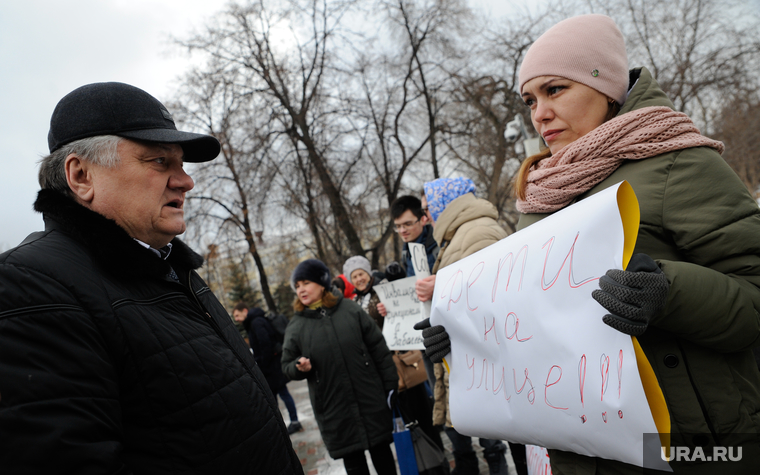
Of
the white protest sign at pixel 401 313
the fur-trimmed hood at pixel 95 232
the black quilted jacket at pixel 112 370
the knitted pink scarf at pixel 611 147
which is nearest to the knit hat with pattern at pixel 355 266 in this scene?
the white protest sign at pixel 401 313

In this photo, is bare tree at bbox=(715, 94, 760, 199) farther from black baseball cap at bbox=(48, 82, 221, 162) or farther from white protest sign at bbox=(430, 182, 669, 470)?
black baseball cap at bbox=(48, 82, 221, 162)

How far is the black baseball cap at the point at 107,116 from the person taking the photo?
143 cm

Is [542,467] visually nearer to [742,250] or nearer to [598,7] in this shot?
[742,250]

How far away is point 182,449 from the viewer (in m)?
1.29

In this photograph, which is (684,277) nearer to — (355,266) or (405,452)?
(405,452)

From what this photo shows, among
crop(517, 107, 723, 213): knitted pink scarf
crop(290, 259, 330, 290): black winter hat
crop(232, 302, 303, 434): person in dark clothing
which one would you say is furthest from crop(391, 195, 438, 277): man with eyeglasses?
crop(232, 302, 303, 434): person in dark clothing

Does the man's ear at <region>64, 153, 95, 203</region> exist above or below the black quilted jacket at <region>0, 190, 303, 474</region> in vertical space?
above

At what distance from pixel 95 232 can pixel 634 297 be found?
1500 millimetres

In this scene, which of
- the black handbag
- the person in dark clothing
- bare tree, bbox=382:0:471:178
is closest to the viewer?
the black handbag

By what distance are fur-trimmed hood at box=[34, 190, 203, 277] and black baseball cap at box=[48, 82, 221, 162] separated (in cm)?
21

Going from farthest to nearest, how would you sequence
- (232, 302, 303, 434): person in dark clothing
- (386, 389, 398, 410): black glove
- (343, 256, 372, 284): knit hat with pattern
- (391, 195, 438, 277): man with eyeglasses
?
(232, 302, 303, 434): person in dark clothing → (343, 256, 372, 284): knit hat with pattern → (391, 195, 438, 277): man with eyeglasses → (386, 389, 398, 410): black glove

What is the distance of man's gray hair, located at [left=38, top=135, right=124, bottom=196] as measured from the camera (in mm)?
1431

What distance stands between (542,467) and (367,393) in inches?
79.6

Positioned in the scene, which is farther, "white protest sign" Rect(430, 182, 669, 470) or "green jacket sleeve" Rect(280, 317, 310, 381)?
"green jacket sleeve" Rect(280, 317, 310, 381)
